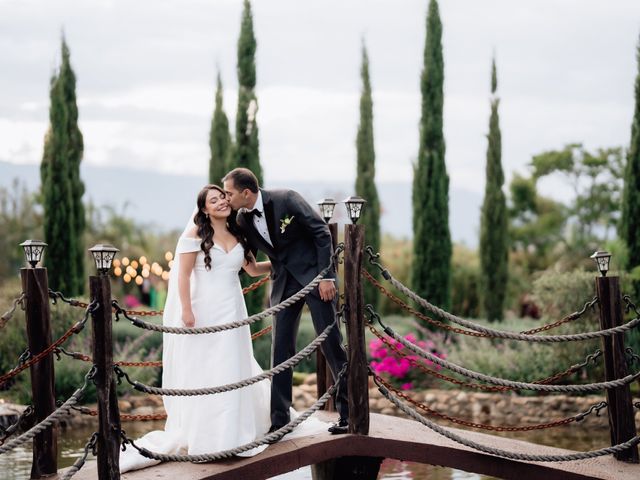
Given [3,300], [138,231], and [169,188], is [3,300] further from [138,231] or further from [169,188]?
[169,188]

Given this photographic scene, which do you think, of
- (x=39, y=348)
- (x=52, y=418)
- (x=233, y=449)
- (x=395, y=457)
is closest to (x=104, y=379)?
(x=52, y=418)

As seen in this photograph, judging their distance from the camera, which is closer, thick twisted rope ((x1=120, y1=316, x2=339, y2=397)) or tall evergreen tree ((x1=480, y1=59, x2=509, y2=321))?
thick twisted rope ((x1=120, y1=316, x2=339, y2=397))

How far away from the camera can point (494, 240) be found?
17922 mm

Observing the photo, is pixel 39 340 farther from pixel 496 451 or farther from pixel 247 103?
pixel 247 103

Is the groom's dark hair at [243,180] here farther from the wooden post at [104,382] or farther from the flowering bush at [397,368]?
the flowering bush at [397,368]

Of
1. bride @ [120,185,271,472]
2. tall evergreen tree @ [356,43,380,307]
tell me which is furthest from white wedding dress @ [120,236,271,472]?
tall evergreen tree @ [356,43,380,307]

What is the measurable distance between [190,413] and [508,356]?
754 cm

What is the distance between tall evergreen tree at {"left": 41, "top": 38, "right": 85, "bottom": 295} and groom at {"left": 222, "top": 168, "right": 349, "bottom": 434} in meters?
9.96

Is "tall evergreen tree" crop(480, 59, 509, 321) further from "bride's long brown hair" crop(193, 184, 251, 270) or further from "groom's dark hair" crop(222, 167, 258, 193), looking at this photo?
"bride's long brown hair" crop(193, 184, 251, 270)

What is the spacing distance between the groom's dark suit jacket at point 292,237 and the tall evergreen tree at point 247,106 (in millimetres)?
9323

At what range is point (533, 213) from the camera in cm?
2675

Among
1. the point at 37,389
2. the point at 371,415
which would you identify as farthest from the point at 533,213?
the point at 37,389

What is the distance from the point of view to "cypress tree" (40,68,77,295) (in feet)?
Result: 52.2

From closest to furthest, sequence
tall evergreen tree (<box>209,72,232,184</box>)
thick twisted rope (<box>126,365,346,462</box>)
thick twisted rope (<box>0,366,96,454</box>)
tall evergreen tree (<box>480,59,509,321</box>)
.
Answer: thick twisted rope (<box>0,366,96,454</box>) → thick twisted rope (<box>126,365,346,462</box>) → tall evergreen tree (<box>209,72,232,184</box>) → tall evergreen tree (<box>480,59,509,321</box>)
